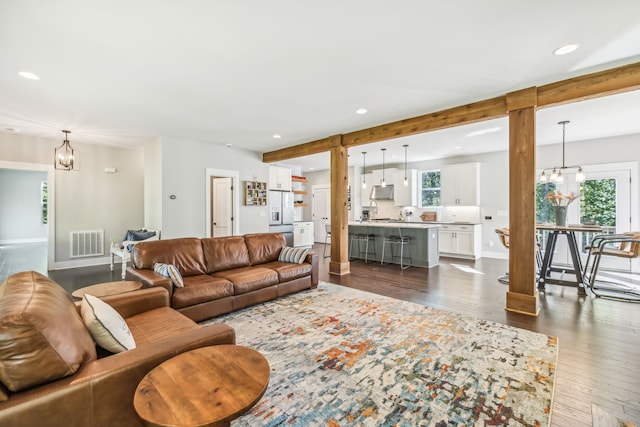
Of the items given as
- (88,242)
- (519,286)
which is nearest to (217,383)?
(519,286)

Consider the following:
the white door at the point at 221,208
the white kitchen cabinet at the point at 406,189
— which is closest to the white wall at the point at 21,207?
the white door at the point at 221,208

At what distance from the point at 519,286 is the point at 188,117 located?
5211 millimetres

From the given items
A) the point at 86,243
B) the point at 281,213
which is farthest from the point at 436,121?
the point at 86,243

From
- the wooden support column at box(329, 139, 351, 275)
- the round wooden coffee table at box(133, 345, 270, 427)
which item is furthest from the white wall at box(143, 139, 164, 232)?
the round wooden coffee table at box(133, 345, 270, 427)

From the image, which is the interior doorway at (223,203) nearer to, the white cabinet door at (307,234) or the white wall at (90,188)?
the white wall at (90,188)

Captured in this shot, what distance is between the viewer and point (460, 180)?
745 cm

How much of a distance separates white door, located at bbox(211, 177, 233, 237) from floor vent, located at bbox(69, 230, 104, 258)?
2.42 metres

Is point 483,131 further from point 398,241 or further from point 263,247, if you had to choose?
point 263,247

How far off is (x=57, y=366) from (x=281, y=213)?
722 cm

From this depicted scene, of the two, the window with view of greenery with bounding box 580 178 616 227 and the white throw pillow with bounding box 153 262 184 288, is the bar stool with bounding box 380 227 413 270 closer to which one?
the window with view of greenery with bounding box 580 178 616 227

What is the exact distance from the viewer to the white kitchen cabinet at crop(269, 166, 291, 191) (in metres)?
8.10

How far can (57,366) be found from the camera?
1.15 m

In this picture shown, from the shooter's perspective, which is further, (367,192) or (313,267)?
(367,192)

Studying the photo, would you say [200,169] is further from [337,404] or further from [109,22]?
[337,404]
